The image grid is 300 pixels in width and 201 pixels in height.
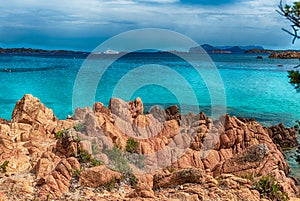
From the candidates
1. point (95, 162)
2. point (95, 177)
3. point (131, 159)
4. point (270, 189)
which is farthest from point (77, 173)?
point (270, 189)

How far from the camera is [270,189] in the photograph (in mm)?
15297

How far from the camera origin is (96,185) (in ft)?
52.9

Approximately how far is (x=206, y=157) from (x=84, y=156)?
7.43m

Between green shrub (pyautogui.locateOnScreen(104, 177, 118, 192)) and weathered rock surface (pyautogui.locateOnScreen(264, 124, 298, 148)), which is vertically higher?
green shrub (pyautogui.locateOnScreen(104, 177, 118, 192))

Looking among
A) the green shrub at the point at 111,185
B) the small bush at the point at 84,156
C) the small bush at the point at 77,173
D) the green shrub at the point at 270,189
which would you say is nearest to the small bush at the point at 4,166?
the small bush at the point at 84,156

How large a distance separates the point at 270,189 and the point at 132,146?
7601mm

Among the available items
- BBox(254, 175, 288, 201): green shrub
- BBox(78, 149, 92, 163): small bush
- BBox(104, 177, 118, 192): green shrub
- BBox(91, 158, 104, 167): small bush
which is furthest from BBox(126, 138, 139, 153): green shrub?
BBox(254, 175, 288, 201): green shrub

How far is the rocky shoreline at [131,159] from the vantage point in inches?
602

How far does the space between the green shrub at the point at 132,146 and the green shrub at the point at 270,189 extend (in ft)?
22.8

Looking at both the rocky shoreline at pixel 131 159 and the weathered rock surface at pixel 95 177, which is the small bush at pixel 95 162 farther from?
the weathered rock surface at pixel 95 177

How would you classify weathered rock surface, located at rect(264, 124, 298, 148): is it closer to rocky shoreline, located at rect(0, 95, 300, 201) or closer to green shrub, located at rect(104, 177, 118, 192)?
rocky shoreline, located at rect(0, 95, 300, 201)

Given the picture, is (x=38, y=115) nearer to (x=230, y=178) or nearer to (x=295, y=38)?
(x=230, y=178)

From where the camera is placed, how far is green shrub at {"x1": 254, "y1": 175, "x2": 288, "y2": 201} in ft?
49.9

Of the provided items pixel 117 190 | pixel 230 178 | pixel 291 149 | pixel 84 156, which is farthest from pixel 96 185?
pixel 291 149
